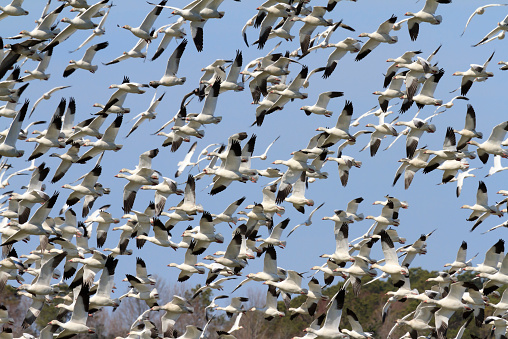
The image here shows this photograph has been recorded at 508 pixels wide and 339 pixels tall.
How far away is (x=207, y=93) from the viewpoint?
1041 inches

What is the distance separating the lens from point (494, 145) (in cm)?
2561

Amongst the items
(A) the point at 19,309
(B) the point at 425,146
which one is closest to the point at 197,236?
(B) the point at 425,146

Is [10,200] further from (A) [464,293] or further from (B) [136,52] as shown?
(A) [464,293]

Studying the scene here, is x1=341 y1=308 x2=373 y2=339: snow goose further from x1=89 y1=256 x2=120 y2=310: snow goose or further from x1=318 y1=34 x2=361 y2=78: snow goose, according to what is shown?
x1=318 y1=34 x2=361 y2=78: snow goose

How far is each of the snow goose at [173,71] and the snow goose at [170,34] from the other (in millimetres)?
269

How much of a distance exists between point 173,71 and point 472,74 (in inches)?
299

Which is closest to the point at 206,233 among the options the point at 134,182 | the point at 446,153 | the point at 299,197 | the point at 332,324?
the point at 134,182

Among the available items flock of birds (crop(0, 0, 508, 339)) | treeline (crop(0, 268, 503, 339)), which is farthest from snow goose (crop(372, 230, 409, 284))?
treeline (crop(0, 268, 503, 339))

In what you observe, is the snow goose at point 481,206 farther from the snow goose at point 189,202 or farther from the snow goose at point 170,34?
the snow goose at point 170,34

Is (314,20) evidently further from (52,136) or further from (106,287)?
(106,287)

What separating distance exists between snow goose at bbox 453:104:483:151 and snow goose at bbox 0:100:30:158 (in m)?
10.6

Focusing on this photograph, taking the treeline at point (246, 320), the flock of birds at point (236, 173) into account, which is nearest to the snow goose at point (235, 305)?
the flock of birds at point (236, 173)

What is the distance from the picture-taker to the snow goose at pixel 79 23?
82.6ft

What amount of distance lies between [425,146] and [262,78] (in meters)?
4.67
